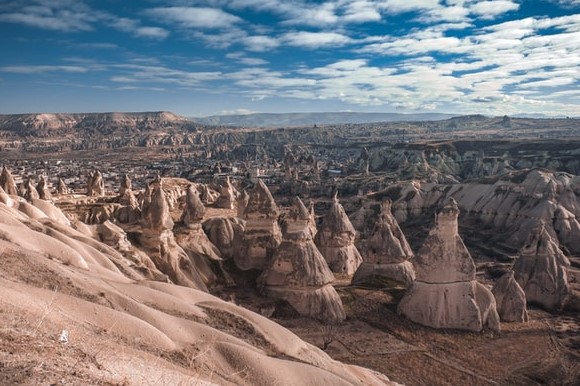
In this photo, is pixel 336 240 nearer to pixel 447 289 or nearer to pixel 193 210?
pixel 447 289

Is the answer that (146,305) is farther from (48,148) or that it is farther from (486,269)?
(48,148)

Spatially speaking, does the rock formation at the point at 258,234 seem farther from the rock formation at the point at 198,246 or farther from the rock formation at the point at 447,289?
the rock formation at the point at 447,289

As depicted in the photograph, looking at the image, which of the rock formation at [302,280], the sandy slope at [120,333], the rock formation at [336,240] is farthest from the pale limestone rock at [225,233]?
the sandy slope at [120,333]

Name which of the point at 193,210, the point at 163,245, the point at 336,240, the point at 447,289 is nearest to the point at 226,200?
the point at 336,240

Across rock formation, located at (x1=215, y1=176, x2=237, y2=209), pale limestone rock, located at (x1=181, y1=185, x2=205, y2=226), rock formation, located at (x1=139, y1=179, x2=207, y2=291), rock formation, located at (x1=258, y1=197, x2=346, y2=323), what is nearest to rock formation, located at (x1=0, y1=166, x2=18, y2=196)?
pale limestone rock, located at (x1=181, y1=185, x2=205, y2=226)

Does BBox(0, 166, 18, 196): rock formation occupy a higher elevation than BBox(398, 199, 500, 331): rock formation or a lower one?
higher

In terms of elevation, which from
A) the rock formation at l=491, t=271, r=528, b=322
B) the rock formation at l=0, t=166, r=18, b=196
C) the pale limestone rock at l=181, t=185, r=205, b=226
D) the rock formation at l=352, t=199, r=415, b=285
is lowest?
the rock formation at l=491, t=271, r=528, b=322

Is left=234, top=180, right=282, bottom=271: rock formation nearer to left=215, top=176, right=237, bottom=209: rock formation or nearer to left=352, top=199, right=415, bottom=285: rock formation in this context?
left=352, top=199, right=415, bottom=285: rock formation
